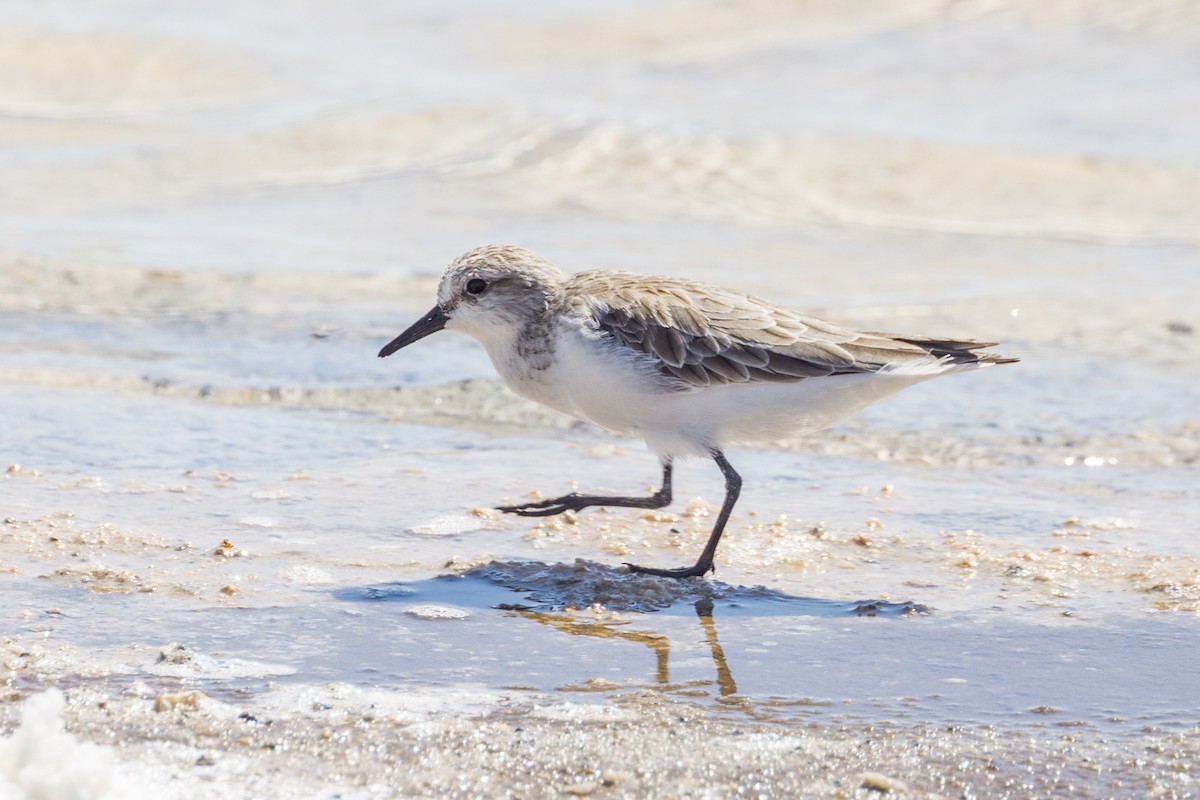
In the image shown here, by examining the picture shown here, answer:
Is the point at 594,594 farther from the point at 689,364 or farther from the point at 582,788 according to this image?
the point at 582,788

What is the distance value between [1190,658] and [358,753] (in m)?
2.36

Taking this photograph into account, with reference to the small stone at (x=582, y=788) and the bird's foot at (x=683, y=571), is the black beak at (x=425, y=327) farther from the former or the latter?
the small stone at (x=582, y=788)

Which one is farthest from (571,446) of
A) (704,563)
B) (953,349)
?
(953,349)

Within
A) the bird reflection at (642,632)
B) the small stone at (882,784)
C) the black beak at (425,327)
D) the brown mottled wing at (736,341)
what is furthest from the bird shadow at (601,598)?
the black beak at (425,327)

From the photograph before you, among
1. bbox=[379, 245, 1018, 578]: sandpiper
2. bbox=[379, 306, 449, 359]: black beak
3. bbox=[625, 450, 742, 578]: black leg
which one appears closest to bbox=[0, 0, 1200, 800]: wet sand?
bbox=[625, 450, 742, 578]: black leg

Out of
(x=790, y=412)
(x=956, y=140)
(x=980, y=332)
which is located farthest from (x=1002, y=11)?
(x=790, y=412)

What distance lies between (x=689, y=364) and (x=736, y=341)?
0.64ft

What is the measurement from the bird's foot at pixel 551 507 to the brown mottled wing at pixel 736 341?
56cm

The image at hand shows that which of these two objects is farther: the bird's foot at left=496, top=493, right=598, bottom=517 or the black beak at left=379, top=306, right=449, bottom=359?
the black beak at left=379, top=306, right=449, bottom=359

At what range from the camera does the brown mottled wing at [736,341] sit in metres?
5.34

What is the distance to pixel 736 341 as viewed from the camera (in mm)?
5387

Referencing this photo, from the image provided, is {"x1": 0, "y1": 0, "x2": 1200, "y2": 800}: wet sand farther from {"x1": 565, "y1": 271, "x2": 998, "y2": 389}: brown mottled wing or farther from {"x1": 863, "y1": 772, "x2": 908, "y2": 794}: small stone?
{"x1": 565, "y1": 271, "x2": 998, "y2": 389}: brown mottled wing

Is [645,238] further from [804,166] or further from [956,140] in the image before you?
[956,140]

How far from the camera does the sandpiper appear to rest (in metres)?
5.33
